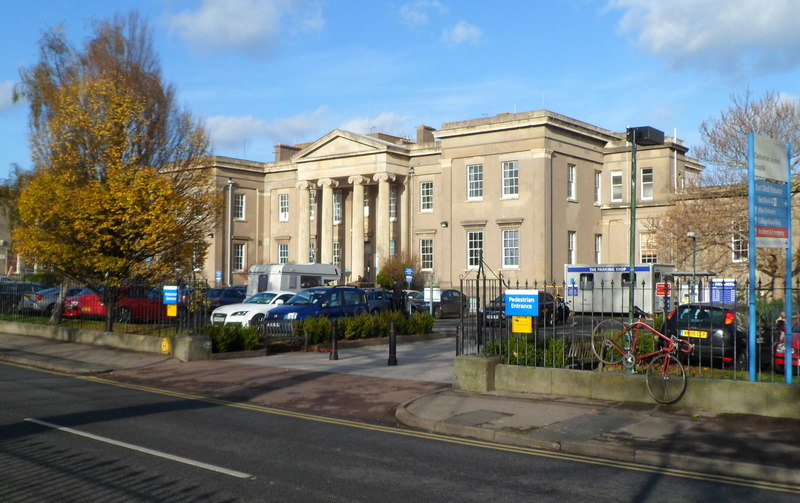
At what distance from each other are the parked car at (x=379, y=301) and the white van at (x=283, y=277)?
935 centimetres

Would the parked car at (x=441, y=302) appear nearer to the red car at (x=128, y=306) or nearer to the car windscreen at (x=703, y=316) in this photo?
the red car at (x=128, y=306)

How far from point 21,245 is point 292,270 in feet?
63.6

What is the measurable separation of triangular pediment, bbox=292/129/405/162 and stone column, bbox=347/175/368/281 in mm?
2143

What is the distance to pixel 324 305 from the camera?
26078 millimetres

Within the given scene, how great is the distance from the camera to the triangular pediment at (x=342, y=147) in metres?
57.9

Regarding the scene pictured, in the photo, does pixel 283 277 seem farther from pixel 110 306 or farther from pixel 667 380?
pixel 667 380

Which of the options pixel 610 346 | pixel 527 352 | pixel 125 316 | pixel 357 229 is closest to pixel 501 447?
pixel 527 352

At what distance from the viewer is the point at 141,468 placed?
846cm

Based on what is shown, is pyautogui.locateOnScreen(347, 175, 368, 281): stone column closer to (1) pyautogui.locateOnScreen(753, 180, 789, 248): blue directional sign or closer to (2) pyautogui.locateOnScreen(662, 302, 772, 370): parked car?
(2) pyautogui.locateOnScreen(662, 302, 772, 370): parked car

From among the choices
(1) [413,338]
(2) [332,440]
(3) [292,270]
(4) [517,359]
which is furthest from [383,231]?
(2) [332,440]

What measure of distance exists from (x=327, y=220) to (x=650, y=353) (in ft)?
164

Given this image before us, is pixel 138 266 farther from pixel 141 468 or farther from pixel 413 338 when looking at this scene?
pixel 141 468

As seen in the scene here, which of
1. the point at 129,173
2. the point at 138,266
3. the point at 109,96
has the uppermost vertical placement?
the point at 109,96

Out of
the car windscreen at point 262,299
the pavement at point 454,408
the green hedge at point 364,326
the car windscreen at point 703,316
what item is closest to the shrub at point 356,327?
the green hedge at point 364,326
